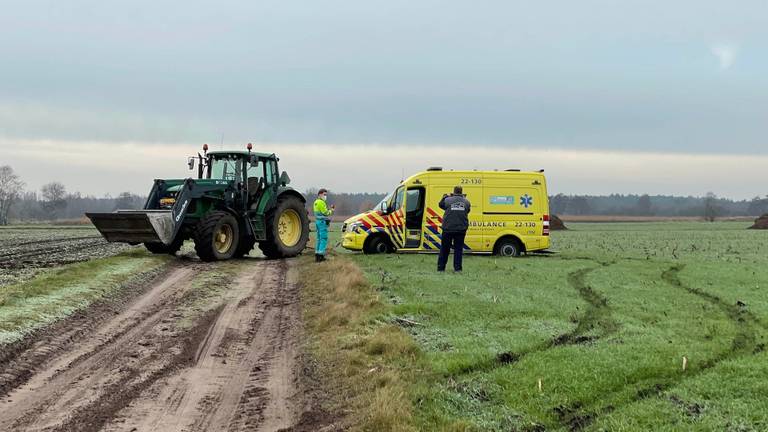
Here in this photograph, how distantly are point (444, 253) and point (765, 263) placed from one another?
9632mm

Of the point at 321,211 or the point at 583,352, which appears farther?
the point at 321,211

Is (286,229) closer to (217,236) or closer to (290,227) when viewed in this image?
(290,227)

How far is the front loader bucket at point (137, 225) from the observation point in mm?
17078

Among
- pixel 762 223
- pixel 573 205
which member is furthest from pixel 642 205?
pixel 762 223

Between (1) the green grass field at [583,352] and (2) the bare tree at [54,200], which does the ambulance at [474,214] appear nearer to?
(1) the green grass field at [583,352]

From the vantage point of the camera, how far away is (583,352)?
715 cm

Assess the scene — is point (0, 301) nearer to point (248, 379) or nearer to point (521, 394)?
point (248, 379)

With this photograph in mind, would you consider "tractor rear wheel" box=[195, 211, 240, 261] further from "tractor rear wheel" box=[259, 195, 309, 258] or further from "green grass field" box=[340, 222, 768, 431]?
"green grass field" box=[340, 222, 768, 431]

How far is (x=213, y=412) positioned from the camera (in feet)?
18.9

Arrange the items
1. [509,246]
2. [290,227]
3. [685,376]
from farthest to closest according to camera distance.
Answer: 1. [290,227]
2. [509,246]
3. [685,376]

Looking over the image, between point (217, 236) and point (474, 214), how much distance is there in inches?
280

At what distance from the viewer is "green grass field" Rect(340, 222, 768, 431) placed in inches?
210

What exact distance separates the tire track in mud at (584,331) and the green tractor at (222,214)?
9633 millimetres

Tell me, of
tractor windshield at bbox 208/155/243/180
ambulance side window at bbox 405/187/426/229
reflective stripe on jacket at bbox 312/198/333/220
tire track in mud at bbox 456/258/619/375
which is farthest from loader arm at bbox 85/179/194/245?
tire track in mud at bbox 456/258/619/375
